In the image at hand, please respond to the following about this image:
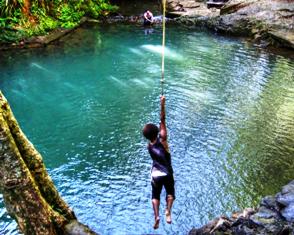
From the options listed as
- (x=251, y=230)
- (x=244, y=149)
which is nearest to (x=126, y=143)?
(x=244, y=149)

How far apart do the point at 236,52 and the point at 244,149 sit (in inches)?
433

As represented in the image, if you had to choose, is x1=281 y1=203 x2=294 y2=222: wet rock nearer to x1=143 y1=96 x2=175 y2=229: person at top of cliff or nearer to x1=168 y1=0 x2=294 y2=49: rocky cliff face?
x1=143 y1=96 x2=175 y2=229: person at top of cliff

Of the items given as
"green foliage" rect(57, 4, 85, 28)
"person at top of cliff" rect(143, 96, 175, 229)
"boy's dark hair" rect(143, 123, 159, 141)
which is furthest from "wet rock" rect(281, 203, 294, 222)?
"green foliage" rect(57, 4, 85, 28)

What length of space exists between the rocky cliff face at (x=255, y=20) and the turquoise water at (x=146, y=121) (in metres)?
1.90

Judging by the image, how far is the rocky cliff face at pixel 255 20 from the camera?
939 inches

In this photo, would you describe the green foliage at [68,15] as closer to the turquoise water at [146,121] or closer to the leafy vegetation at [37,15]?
the leafy vegetation at [37,15]

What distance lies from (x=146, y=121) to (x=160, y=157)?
23.3ft

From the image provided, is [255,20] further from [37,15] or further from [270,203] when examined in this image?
[270,203]

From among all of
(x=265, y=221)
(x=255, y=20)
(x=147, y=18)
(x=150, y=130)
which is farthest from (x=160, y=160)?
(x=147, y=18)

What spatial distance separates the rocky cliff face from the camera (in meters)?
23.9

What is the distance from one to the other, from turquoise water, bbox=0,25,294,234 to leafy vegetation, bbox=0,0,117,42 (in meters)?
1.83

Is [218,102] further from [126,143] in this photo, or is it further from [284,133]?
[126,143]

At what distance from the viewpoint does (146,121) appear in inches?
548

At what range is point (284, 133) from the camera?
13.2m
